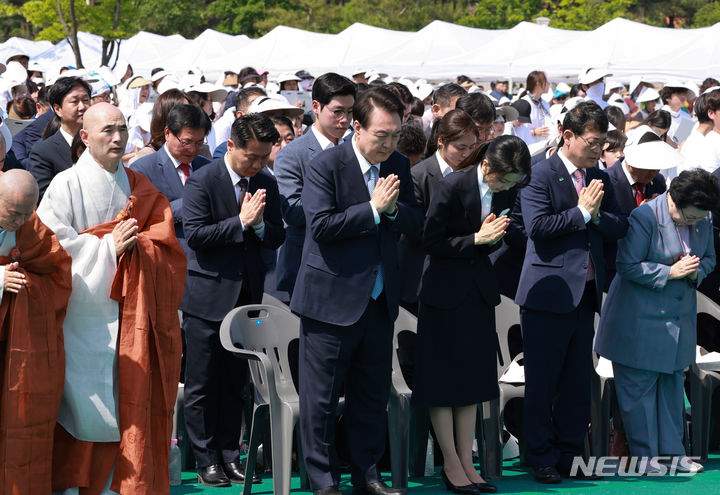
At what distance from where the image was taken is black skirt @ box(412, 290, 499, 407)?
18.4ft

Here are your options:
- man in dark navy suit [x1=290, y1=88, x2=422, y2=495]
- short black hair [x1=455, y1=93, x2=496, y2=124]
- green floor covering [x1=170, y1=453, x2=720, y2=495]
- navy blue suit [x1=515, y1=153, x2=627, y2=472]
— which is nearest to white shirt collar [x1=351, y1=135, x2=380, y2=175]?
man in dark navy suit [x1=290, y1=88, x2=422, y2=495]

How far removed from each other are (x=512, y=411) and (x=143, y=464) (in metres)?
2.55

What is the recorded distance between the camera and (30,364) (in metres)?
4.56

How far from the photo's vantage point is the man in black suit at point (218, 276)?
18.4 ft

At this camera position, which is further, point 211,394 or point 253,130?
point 211,394

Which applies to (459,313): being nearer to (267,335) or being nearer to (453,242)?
(453,242)

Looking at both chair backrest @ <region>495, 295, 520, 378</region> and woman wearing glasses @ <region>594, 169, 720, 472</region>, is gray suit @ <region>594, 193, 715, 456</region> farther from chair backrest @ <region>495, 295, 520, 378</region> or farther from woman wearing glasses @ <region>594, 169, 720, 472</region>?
chair backrest @ <region>495, 295, 520, 378</region>

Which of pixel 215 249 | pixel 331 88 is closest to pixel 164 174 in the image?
pixel 215 249

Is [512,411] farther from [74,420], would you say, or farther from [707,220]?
[74,420]

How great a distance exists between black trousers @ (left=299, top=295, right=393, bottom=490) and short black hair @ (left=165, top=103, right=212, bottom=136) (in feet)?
4.78

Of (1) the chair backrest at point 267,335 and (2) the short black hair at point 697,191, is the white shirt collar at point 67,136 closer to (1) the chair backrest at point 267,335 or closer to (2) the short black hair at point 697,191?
(1) the chair backrest at point 267,335

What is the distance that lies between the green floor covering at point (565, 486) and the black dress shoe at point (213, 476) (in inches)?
1.5

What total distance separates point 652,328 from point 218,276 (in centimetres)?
239

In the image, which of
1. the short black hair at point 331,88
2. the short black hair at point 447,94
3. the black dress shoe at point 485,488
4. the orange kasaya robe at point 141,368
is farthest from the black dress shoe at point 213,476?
the short black hair at point 447,94
